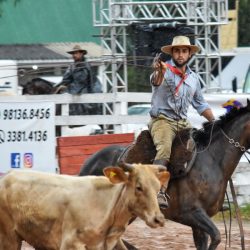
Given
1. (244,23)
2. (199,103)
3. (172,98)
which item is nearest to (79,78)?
(199,103)

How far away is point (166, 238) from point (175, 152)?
6.44 ft

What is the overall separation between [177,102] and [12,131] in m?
4.80

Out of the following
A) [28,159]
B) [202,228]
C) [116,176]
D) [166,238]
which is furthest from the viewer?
[28,159]

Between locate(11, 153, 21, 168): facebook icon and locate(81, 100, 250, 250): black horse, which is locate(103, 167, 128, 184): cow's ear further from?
locate(11, 153, 21, 168): facebook icon

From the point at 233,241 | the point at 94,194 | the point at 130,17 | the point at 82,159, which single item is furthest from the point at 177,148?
the point at 130,17

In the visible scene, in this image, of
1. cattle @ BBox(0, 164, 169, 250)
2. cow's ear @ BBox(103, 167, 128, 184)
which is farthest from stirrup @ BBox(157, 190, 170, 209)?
cow's ear @ BBox(103, 167, 128, 184)

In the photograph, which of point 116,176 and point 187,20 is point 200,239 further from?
point 187,20

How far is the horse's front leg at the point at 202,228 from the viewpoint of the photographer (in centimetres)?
1101

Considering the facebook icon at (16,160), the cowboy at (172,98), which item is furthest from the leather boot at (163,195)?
the facebook icon at (16,160)

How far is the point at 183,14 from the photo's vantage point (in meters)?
24.1

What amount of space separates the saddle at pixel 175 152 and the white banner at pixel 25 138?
415 cm

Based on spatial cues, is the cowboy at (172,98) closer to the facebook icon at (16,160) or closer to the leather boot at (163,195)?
the leather boot at (163,195)

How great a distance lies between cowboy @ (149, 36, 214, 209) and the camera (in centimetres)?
1133

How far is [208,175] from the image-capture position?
452 inches
